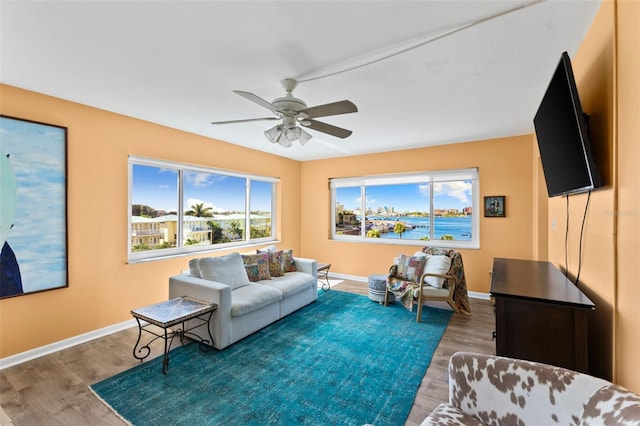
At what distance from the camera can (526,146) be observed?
4.23 m

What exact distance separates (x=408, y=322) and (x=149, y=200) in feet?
12.4

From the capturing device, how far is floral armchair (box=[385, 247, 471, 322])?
12.1 ft

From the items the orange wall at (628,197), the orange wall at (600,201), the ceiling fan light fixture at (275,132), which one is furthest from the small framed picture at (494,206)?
the ceiling fan light fixture at (275,132)

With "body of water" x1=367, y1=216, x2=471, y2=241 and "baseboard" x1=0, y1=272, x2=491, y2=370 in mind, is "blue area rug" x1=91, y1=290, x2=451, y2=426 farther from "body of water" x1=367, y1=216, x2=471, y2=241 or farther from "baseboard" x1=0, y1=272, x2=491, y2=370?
"body of water" x1=367, y1=216, x2=471, y2=241

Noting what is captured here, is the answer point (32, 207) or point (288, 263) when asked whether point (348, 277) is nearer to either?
point (288, 263)

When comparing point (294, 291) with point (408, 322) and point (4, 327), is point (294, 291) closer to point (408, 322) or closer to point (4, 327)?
point (408, 322)

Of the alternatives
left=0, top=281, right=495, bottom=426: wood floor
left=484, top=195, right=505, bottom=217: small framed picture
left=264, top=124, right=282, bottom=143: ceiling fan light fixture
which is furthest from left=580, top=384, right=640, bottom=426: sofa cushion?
left=484, top=195, right=505, bottom=217: small framed picture

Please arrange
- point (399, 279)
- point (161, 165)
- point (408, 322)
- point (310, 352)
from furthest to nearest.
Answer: point (399, 279) < point (161, 165) < point (408, 322) < point (310, 352)

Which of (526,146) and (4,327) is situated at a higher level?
(526,146)

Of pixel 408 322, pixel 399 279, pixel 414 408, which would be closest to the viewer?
pixel 414 408

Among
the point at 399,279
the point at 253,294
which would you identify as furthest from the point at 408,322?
the point at 253,294

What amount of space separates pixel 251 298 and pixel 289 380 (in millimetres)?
1058

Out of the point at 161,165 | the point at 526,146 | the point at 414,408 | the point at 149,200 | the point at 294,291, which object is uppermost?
the point at 526,146

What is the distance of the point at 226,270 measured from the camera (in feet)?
11.3
